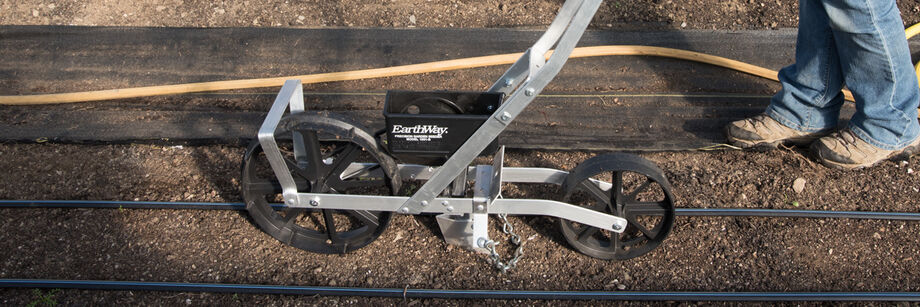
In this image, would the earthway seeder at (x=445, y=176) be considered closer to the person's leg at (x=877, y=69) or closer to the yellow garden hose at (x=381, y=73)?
the person's leg at (x=877, y=69)

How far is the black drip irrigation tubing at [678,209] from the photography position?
4.03 meters

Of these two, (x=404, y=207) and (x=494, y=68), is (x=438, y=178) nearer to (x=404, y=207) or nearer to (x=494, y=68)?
(x=404, y=207)

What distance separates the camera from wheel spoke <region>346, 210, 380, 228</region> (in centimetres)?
367

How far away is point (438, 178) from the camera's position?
328 centimetres

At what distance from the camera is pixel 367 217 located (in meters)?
3.69

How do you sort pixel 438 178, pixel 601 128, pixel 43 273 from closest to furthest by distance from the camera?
pixel 438 178 → pixel 43 273 → pixel 601 128

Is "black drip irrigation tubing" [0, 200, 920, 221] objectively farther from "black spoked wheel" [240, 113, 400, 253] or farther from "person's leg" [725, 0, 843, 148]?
"person's leg" [725, 0, 843, 148]

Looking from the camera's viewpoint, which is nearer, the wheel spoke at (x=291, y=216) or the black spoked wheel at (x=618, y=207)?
the black spoked wheel at (x=618, y=207)

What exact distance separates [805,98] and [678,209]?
1.13 meters

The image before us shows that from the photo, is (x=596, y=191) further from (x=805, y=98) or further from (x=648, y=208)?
(x=805, y=98)

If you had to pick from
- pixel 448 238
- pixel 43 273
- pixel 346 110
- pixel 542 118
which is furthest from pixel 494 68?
pixel 43 273

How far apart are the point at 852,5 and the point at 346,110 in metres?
3.19

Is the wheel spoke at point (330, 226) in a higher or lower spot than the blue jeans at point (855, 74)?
lower

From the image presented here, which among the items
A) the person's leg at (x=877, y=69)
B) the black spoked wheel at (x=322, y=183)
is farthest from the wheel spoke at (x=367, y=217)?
the person's leg at (x=877, y=69)
